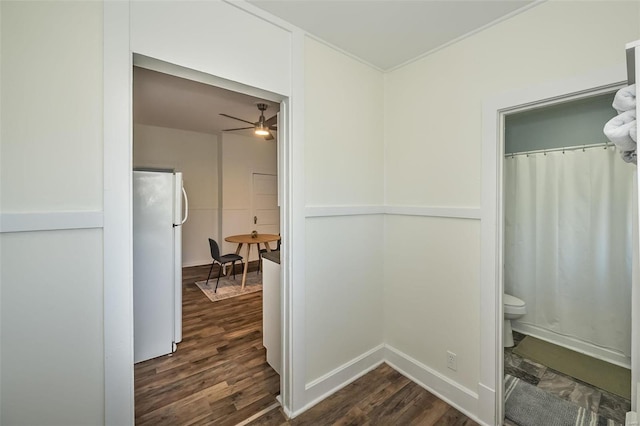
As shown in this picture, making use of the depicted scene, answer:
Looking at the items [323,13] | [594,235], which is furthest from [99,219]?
[594,235]

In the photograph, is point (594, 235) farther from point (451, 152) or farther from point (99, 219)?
point (99, 219)

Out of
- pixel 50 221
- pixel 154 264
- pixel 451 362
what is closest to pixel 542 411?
pixel 451 362

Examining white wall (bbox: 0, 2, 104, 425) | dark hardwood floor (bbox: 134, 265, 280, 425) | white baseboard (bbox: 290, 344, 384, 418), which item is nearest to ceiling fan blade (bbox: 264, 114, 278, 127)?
dark hardwood floor (bbox: 134, 265, 280, 425)

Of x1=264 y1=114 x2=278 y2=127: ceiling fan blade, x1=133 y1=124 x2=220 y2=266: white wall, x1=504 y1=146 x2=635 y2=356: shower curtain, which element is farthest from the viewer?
x1=133 y1=124 x2=220 y2=266: white wall

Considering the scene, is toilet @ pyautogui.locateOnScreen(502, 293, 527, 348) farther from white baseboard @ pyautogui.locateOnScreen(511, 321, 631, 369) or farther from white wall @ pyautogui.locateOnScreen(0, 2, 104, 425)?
white wall @ pyautogui.locateOnScreen(0, 2, 104, 425)

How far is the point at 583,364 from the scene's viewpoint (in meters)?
2.35

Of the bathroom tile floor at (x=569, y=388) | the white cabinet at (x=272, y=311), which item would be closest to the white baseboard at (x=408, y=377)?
→ the bathroom tile floor at (x=569, y=388)

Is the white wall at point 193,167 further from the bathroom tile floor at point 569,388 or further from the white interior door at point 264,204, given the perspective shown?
the bathroom tile floor at point 569,388

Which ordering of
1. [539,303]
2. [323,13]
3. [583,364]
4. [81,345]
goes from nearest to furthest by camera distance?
[81,345], [323,13], [583,364], [539,303]

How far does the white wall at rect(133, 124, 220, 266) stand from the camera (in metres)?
4.83

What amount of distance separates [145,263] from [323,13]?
2.40m

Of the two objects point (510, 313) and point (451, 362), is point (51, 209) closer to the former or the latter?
point (451, 362)

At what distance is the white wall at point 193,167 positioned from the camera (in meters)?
4.83

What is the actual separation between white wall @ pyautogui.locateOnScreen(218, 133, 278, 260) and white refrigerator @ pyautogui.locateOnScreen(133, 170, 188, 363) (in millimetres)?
3052
